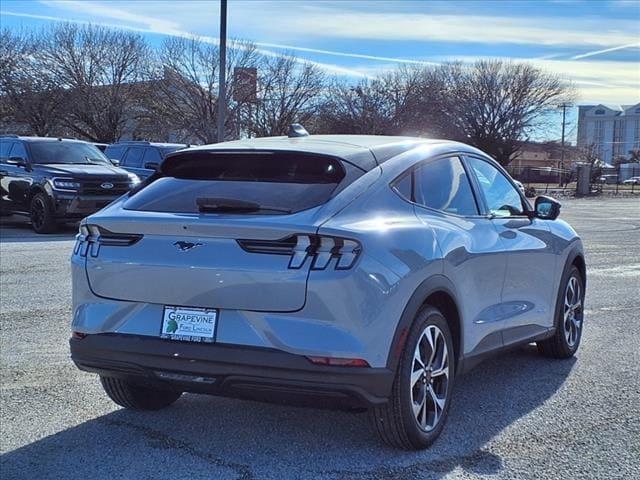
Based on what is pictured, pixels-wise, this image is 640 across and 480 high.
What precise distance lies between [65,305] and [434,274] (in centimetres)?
496

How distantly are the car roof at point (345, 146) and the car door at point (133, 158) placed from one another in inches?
599

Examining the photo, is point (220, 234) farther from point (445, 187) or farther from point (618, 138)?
point (618, 138)

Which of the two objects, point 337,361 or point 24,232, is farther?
point 24,232

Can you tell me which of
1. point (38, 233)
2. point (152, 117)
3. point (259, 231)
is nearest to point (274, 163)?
point (259, 231)

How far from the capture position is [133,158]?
19.6 metres

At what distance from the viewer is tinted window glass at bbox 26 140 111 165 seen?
1584cm

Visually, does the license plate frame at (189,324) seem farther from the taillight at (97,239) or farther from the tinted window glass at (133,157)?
the tinted window glass at (133,157)

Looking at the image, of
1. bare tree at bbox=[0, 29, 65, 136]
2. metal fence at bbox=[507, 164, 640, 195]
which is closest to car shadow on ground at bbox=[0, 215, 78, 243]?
bare tree at bbox=[0, 29, 65, 136]

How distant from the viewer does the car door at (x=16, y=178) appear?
15609 millimetres

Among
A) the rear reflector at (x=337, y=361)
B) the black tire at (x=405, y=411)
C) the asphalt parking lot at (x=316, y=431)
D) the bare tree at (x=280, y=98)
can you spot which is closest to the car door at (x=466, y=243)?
the black tire at (x=405, y=411)

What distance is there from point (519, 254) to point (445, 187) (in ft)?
2.98

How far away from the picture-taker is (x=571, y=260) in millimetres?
6098

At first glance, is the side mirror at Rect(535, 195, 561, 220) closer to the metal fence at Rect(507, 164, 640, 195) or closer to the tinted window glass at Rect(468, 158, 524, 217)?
the tinted window glass at Rect(468, 158, 524, 217)

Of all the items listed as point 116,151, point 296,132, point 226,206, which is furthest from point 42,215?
point 226,206
